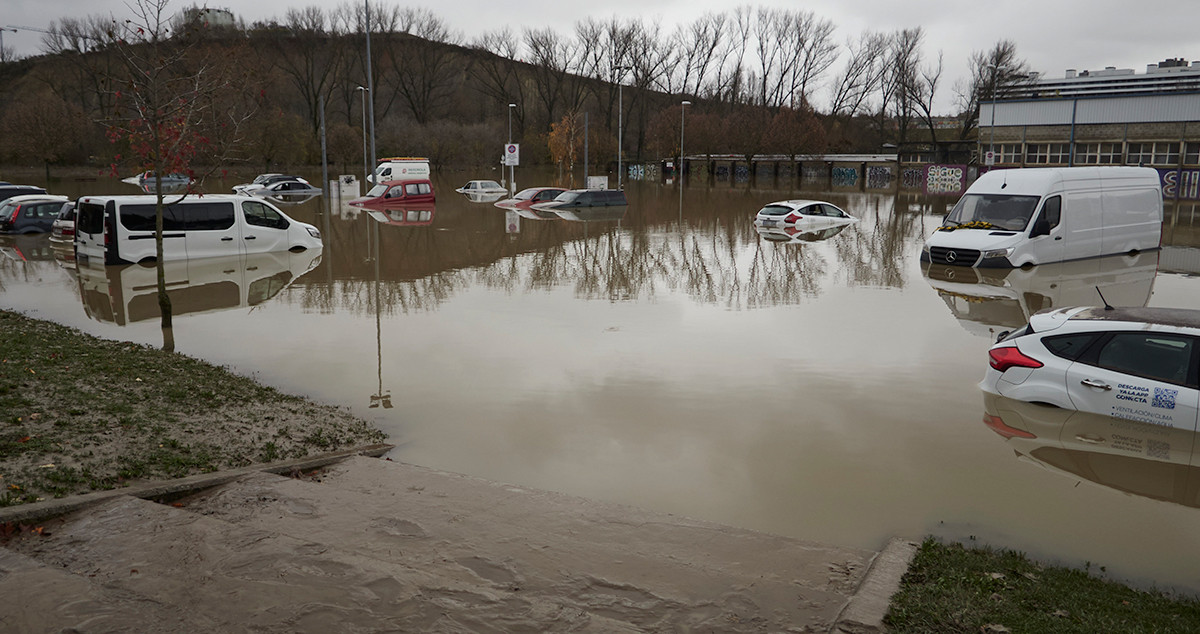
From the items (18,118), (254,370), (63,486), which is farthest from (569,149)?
(63,486)

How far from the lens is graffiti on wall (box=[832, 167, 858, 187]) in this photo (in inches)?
3206

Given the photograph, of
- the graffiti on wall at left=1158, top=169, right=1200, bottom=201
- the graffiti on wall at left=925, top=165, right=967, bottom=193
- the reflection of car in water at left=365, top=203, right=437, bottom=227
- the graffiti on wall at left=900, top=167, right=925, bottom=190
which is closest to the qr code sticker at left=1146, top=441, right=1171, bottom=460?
the reflection of car in water at left=365, top=203, right=437, bottom=227

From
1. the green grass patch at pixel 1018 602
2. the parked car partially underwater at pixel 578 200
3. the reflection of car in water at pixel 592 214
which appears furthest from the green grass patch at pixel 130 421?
the parked car partially underwater at pixel 578 200

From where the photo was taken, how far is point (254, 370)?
1172cm

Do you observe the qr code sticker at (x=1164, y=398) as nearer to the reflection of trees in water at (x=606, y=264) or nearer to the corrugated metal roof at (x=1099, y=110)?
the reflection of trees in water at (x=606, y=264)

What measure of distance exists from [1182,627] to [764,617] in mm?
2567

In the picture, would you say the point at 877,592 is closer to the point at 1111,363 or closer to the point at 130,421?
the point at 1111,363

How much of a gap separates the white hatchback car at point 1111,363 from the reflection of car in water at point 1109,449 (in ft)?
0.49

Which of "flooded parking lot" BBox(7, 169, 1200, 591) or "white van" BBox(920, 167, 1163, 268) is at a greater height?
"white van" BBox(920, 167, 1163, 268)

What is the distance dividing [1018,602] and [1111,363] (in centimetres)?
508

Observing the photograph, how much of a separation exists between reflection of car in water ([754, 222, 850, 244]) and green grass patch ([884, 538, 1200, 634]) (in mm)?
24168

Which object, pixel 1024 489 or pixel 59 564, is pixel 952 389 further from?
→ pixel 59 564

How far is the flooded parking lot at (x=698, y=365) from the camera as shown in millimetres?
7543

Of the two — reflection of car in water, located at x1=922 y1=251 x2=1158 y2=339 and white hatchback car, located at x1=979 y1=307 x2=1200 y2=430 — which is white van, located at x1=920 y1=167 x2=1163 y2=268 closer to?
reflection of car in water, located at x1=922 y1=251 x2=1158 y2=339
